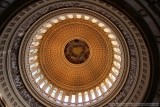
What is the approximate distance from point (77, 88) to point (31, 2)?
17.4 m

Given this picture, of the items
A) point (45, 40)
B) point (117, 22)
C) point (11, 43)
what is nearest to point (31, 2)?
point (11, 43)

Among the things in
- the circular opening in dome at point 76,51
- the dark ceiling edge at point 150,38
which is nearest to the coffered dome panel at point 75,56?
the circular opening in dome at point 76,51

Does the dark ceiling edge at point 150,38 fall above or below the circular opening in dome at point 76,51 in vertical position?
below

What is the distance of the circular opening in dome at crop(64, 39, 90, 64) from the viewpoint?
34.5 m

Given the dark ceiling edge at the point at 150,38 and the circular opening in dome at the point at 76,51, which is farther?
the circular opening in dome at the point at 76,51

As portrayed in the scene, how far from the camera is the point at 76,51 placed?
34.9 metres

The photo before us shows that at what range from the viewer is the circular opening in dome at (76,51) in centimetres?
3447

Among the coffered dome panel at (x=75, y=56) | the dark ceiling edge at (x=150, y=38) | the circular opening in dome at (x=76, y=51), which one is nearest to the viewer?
the dark ceiling edge at (x=150, y=38)

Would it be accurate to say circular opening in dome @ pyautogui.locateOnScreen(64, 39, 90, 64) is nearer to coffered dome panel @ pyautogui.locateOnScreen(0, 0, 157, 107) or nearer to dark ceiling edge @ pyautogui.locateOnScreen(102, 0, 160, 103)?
coffered dome panel @ pyautogui.locateOnScreen(0, 0, 157, 107)

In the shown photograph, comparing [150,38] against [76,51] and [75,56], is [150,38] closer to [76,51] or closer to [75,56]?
[76,51]

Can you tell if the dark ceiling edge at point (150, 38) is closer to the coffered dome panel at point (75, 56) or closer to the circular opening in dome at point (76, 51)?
the coffered dome panel at point (75, 56)

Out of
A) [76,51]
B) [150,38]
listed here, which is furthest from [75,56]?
[150,38]

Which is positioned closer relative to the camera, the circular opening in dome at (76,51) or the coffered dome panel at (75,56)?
the coffered dome panel at (75,56)

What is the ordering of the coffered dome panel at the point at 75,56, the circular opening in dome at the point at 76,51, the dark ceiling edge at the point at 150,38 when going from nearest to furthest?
the dark ceiling edge at the point at 150,38
the coffered dome panel at the point at 75,56
the circular opening in dome at the point at 76,51
